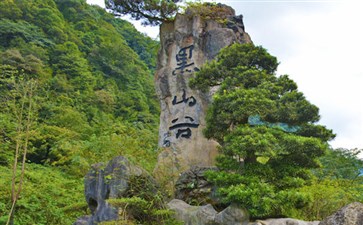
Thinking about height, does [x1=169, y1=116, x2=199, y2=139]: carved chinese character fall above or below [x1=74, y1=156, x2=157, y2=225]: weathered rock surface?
above

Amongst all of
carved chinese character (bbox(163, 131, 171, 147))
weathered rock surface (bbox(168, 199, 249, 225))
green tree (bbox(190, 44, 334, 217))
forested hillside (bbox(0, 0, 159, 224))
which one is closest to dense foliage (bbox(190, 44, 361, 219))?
green tree (bbox(190, 44, 334, 217))

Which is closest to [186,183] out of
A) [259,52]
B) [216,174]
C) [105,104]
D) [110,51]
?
[216,174]

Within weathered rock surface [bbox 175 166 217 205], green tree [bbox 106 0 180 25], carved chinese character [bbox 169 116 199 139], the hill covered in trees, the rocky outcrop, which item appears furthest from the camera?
green tree [bbox 106 0 180 25]

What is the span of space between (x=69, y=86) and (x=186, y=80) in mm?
12119

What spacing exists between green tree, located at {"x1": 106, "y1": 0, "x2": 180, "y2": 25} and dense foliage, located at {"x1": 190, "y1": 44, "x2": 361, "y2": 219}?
359cm

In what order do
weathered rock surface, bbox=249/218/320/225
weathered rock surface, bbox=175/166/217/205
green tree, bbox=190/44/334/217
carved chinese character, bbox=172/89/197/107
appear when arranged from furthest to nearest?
1. carved chinese character, bbox=172/89/197/107
2. weathered rock surface, bbox=175/166/217/205
3. green tree, bbox=190/44/334/217
4. weathered rock surface, bbox=249/218/320/225

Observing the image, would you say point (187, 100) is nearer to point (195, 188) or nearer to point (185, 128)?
point (185, 128)

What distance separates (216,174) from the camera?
5176 millimetres

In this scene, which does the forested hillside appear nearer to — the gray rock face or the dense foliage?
the dense foliage

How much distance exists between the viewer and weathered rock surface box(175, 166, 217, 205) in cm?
573

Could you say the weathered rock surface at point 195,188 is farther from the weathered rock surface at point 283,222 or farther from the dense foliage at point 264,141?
the weathered rock surface at point 283,222

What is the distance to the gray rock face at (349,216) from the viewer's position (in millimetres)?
3033

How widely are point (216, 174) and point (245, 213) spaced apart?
26.3 inches

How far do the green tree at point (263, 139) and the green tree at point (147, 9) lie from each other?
360cm
